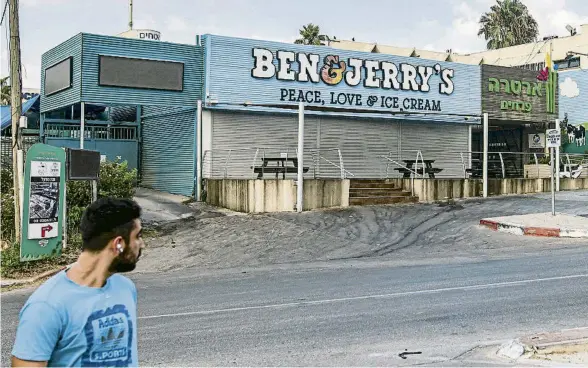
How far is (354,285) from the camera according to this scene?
Answer: 11492 millimetres

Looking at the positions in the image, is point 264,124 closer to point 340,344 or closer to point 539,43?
point 340,344

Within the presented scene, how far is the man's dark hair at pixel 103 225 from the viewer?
10.4 ft

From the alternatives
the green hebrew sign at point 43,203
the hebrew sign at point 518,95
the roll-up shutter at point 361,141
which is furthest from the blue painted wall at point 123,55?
the hebrew sign at point 518,95

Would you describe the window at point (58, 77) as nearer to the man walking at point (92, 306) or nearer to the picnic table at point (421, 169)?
the picnic table at point (421, 169)

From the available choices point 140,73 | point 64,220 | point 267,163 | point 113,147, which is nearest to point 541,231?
point 267,163

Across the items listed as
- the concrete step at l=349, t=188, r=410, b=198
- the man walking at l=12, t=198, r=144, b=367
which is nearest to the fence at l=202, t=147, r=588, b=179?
the concrete step at l=349, t=188, r=410, b=198

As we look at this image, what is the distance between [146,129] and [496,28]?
5684 cm

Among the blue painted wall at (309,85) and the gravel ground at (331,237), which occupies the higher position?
the blue painted wall at (309,85)

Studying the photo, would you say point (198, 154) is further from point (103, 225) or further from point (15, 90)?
point (103, 225)

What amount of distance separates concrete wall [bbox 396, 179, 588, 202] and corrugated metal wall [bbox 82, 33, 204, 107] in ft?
27.0

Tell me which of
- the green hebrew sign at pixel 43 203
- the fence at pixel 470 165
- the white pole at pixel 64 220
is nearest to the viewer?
the green hebrew sign at pixel 43 203

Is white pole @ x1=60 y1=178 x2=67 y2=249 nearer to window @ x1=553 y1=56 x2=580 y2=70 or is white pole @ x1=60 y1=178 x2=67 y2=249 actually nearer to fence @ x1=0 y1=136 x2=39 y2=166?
fence @ x1=0 y1=136 x2=39 y2=166

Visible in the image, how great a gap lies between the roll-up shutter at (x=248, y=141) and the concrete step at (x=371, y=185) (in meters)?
1.71

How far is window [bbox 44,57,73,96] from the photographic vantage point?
879 inches
